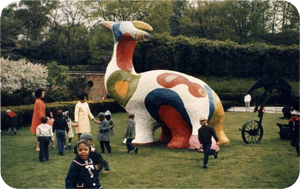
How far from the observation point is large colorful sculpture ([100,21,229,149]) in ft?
34.3

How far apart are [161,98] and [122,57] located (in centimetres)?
223

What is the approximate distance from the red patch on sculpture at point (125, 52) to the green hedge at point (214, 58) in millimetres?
18669

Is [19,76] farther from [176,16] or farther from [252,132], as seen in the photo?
[176,16]

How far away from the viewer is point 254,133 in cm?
1191

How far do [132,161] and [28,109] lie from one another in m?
9.17

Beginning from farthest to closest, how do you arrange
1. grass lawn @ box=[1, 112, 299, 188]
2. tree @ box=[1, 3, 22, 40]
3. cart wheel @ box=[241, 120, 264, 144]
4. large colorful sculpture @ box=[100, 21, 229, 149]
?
tree @ box=[1, 3, 22, 40] < cart wheel @ box=[241, 120, 264, 144] < large colorful sculpture @ box=[100, 21, 229, 149] < grass lawn @ box=[1, 112, 299, 188]

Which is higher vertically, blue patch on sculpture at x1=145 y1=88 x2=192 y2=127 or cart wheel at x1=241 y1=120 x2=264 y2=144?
blue patch on sculpture at x1=145 y1=88 x2=192 y2=127

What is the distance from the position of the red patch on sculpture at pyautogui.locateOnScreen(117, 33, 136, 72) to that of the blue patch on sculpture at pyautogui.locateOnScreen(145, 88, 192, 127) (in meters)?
1.53

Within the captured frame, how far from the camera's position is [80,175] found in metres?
4.70

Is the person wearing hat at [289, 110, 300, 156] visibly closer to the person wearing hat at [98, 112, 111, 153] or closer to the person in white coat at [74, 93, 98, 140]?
the person wearing hat at [98, 112, 111, 153]

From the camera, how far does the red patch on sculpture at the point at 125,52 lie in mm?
11797

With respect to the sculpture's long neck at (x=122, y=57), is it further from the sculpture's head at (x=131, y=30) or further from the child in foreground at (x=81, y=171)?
the child in foreground at (x=81, y=171)

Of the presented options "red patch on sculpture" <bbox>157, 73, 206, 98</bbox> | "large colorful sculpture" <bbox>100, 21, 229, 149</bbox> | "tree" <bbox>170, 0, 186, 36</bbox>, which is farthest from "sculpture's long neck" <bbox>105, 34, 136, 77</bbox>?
"tree" <bbox>170, 0, 186, 36</bbox>

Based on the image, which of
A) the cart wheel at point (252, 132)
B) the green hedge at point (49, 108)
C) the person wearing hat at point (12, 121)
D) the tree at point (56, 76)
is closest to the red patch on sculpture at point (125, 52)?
the cart wheel at point (252, 132)
